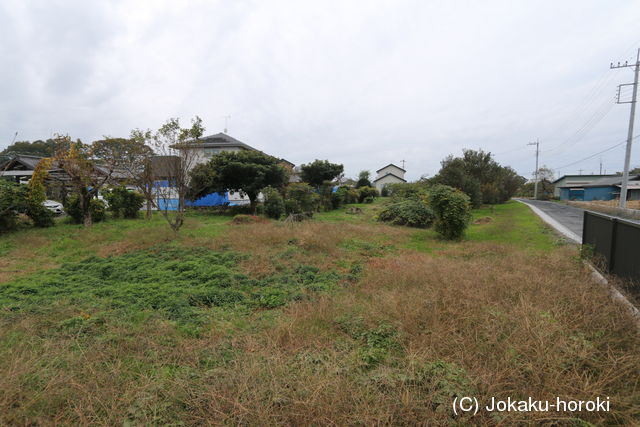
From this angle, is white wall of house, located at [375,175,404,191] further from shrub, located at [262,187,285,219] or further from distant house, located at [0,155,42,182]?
distant house, located at [0,155,42,182]

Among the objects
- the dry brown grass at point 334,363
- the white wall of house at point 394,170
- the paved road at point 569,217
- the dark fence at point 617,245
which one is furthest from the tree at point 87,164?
the white wall of house at point 394,170

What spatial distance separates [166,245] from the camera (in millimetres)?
8664

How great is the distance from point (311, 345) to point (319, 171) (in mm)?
23939

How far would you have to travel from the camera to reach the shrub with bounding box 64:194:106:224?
42.5ft

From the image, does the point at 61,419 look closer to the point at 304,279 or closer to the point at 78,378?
the point at 78,378

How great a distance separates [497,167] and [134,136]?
1206 inches

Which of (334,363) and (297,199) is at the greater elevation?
(297,199)

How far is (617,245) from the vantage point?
5117mm

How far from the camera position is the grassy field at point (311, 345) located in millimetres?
2072

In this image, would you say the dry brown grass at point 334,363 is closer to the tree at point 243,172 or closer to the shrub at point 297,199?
the shrub at point 297,199

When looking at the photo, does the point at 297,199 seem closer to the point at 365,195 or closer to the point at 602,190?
the point at 365,195

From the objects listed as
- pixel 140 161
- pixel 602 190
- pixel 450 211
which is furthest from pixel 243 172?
pixel 602 190

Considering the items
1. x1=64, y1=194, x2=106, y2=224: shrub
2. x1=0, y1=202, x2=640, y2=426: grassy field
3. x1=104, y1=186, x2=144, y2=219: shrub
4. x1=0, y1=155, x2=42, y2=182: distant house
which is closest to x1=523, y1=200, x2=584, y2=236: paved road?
x1=0, y1=202, x2=640, y2=426: grassy field

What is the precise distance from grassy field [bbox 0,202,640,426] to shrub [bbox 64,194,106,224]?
8285 mm
